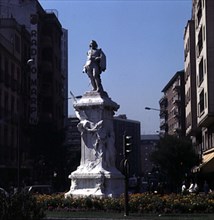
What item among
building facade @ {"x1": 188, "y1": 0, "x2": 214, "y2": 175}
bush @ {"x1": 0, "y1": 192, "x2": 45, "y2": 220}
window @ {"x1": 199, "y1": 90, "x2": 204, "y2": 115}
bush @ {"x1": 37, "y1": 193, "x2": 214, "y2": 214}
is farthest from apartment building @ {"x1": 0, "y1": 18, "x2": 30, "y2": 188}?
bush @ {"x1": 0, "y1": 192, "x2": 45, "y2": 220}

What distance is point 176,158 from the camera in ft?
204

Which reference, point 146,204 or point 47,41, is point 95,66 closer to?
point 146,204

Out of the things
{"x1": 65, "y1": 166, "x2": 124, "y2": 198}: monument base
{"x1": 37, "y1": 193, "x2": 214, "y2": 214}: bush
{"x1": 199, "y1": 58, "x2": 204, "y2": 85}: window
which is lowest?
{"x1": 37, "y1": 193, "x2": 214, "y2": 214}: bush

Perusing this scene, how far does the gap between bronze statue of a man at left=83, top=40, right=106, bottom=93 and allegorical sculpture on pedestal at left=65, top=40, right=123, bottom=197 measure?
51 centimetres

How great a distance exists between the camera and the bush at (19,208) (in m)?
13.3

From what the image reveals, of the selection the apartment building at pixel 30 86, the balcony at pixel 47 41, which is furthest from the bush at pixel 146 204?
the balcony at pixel 47 41

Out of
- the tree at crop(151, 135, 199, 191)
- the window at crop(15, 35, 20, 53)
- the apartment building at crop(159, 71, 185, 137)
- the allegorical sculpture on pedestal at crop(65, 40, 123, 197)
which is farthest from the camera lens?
the apartment building at crop(159, 71, 185, 137)

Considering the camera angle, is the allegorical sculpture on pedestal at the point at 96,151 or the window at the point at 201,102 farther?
the window at the point at 201,102

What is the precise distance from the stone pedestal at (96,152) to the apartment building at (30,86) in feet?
95.5

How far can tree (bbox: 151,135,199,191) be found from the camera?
201 feet

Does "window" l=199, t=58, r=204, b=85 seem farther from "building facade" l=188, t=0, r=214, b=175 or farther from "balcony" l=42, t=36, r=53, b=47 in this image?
"balcony" l=42, t=36, r=53, b=47

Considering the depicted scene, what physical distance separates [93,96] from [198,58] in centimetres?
3440

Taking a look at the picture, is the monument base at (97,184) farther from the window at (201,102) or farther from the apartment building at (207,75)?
the window at (201,102)

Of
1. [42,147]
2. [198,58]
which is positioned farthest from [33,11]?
[198,58]
